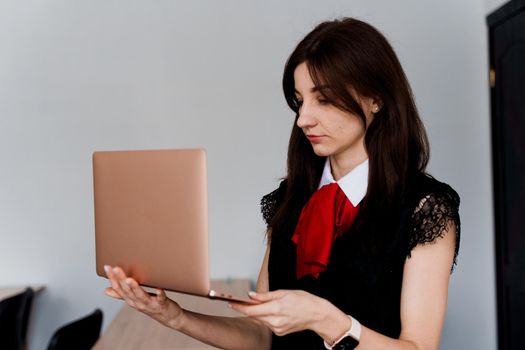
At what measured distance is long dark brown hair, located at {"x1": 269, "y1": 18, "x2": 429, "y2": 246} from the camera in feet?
3.83

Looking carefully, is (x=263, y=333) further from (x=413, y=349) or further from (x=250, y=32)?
(x=250, y=32)

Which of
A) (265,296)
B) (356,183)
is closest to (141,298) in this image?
(265,296)

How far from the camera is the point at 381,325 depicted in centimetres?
116

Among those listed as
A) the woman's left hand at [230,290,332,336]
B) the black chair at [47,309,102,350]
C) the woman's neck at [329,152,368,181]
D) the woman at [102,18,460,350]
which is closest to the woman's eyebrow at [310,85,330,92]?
the woman at [102,18,460,350]

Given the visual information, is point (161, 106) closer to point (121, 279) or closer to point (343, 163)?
point (343, 163)

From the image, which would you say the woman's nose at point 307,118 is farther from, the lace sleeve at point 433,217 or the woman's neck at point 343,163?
the lace sleeve at point 433,217

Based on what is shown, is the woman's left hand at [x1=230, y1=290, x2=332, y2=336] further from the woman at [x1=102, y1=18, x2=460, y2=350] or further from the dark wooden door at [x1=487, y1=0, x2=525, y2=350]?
the dark wooden door at [x1=487, y1=0, x2=525, y2=350]

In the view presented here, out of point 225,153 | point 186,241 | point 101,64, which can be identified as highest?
point 101,64

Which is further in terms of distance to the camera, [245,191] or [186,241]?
[245,191]

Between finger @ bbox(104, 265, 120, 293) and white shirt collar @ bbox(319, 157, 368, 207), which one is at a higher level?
white shirt collar @ bbox(319, 157, 368, 207)

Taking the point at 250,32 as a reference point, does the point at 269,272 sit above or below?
below

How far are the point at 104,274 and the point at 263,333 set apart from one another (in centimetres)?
40

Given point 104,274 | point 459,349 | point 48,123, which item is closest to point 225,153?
point 48,123

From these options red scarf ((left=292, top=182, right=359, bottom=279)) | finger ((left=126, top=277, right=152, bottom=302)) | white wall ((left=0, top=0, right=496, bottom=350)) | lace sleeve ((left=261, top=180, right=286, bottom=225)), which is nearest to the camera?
finger ((left=126, top=277, right=152, bottom=302))
